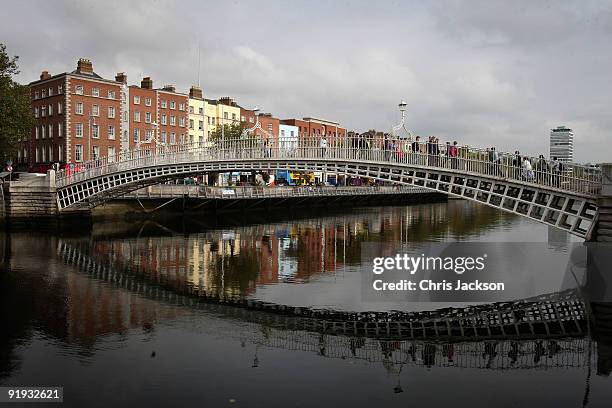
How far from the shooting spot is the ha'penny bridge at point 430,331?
1034cm

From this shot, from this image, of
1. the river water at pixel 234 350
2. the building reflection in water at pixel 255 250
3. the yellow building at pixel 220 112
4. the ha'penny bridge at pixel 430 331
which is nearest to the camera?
the river water at pixel 234 350

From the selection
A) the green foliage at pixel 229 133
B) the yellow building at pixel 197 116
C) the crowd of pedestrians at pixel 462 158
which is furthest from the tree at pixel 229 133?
the crowd of pedestrians at pixel 462 158

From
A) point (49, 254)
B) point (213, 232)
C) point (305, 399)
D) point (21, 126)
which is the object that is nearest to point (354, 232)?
point (213, 232)

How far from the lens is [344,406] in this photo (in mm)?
8008

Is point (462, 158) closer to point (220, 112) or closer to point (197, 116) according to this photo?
point (197, 116)

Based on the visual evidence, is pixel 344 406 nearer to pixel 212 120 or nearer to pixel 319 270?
pixel 319 270

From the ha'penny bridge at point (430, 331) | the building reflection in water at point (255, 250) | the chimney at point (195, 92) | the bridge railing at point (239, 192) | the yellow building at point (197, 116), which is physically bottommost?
the ha'penny bridge at point (430, 331)

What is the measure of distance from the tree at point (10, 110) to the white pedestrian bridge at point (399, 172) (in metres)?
3.51

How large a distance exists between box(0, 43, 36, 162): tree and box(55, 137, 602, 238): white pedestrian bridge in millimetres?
3512

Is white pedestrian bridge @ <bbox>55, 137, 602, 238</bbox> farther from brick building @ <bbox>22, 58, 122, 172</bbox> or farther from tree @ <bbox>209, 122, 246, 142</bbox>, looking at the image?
tree @ <bbox>209, 122, 246, 142</bbox>

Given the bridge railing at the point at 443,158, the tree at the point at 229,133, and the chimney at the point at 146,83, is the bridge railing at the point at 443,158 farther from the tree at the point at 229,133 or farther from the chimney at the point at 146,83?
the chimney at the point at 146,83

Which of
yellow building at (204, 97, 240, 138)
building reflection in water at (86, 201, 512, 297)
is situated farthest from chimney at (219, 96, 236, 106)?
building reflection in water at (86, 201, 512, 297)

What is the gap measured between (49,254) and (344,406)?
17939 millimetres

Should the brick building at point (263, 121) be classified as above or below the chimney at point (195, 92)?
below
